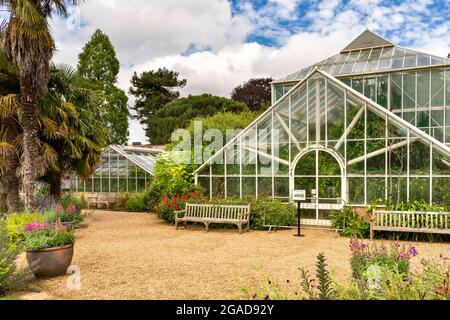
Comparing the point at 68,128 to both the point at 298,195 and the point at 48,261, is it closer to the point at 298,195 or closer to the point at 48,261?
the point at 48,261

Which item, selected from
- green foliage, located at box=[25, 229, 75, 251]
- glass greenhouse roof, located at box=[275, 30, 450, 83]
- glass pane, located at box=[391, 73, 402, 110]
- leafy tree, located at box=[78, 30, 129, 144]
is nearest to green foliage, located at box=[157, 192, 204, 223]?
green foliage, located at box=[25, 229, 75, 251]

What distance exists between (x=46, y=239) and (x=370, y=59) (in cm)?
1586

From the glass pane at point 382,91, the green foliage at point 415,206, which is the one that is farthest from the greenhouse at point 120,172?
the green foliage at point 415,206

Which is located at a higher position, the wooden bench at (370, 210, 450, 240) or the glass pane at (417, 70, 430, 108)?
the glass pane at (417, 70, 430, 108)

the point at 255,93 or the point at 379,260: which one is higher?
the point at 255,93

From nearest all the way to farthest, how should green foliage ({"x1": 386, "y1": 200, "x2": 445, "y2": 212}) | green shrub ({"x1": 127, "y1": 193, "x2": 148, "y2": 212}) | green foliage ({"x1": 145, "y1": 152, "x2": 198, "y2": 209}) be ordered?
green foliage ({"x1": 386, "y1": 200, "x2": 445, "y2": 212})
green foliage ({"x1": 145, "y1": 152, "x2": 198, "y2": 209})
green shrub ({"x1": 127, "y1": 193, "x2": 148, "y2": 212})

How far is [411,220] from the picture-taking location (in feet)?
32.5

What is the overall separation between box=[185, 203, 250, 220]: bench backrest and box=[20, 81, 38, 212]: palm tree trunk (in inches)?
179

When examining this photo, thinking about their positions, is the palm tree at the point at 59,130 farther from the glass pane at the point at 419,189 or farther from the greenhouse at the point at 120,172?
the glass pane at the point at 419,189

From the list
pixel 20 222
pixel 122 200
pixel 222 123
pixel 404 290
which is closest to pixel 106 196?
pixel 122 200

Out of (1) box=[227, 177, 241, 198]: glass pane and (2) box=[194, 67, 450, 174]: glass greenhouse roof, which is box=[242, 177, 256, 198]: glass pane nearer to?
(1) box=[227, 177, 241, 198]: glass pane

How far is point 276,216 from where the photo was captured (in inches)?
457

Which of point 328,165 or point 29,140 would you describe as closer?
point 29,140

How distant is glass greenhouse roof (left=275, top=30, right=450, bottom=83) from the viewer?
1611 centimetres
